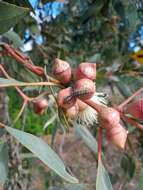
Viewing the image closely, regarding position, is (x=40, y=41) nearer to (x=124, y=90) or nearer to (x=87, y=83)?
(x=124, y=90)

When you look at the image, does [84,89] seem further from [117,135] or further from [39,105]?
[39,105]

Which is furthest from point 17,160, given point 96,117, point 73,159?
point 73,159

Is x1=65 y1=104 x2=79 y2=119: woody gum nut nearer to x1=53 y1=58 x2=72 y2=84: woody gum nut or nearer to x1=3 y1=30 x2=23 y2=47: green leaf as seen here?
x1=53 y1=58 x2=72 y2=84: woody gum nut

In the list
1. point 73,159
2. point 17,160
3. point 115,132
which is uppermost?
point 115,132

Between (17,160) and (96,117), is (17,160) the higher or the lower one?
the lower one

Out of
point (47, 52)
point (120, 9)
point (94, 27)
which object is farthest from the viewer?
point (94, 27)

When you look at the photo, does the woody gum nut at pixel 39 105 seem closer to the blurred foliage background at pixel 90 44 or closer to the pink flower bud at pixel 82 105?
the blurred foliage background at pixel 90 44

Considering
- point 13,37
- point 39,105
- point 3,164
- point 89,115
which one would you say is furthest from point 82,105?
point 13,37
